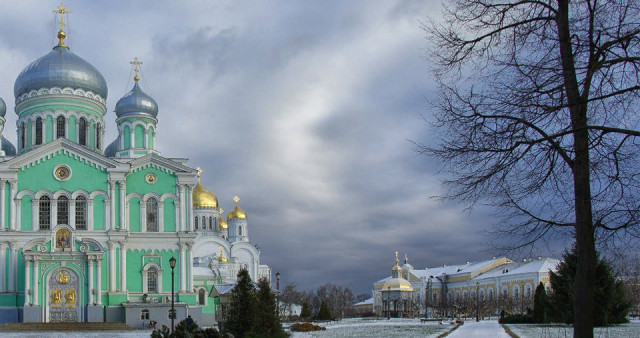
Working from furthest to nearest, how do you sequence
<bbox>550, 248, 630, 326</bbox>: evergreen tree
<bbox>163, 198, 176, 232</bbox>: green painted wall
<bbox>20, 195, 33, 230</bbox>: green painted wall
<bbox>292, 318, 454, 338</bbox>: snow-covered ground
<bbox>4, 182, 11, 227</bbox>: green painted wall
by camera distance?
<bbox>163, 198, 176, 232</bbox>: green painted wall
<bbox>20, 195, 33, 230</bbox>: green painted wall
<bbox>4, 182, 11, 227</bbox>: green painted wall
<bbox>550, 248, 630, 326</bbox>: evergreen tree
<bbox>292, 318, 454, 338</bbox>: snow-covered ground

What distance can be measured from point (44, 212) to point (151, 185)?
6719 millimetres

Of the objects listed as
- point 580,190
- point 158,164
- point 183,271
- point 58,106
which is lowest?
point 183,271

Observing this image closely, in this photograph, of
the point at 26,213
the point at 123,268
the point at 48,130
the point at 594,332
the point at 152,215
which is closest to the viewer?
the point at 594,332

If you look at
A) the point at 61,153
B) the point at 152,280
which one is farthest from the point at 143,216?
the point at 61,153

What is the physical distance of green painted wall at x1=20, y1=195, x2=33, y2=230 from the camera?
148 feet

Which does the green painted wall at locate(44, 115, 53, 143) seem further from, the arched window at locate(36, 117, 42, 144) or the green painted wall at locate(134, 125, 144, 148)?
the green painted wall at locate(134, 125, 144, 148)

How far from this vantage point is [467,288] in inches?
3915

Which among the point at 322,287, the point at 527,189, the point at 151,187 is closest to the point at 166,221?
the point at 151,187

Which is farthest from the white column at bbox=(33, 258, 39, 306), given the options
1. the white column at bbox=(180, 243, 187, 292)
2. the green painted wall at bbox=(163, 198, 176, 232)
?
the white column at bbox=(180, 243, 187, 292)

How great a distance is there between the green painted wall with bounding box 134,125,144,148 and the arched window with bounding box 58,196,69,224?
775 centimetres

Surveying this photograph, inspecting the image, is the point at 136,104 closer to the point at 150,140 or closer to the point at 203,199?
the point at 150,140

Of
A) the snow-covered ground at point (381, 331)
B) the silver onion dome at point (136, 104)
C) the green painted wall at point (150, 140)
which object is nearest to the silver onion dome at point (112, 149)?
the silver onion dome at point (136, 104)

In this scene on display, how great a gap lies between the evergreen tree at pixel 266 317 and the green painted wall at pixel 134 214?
23.9 m

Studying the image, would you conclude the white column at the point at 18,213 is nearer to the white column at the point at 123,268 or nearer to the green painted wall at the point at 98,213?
the green painted wall at the point at 98,213
